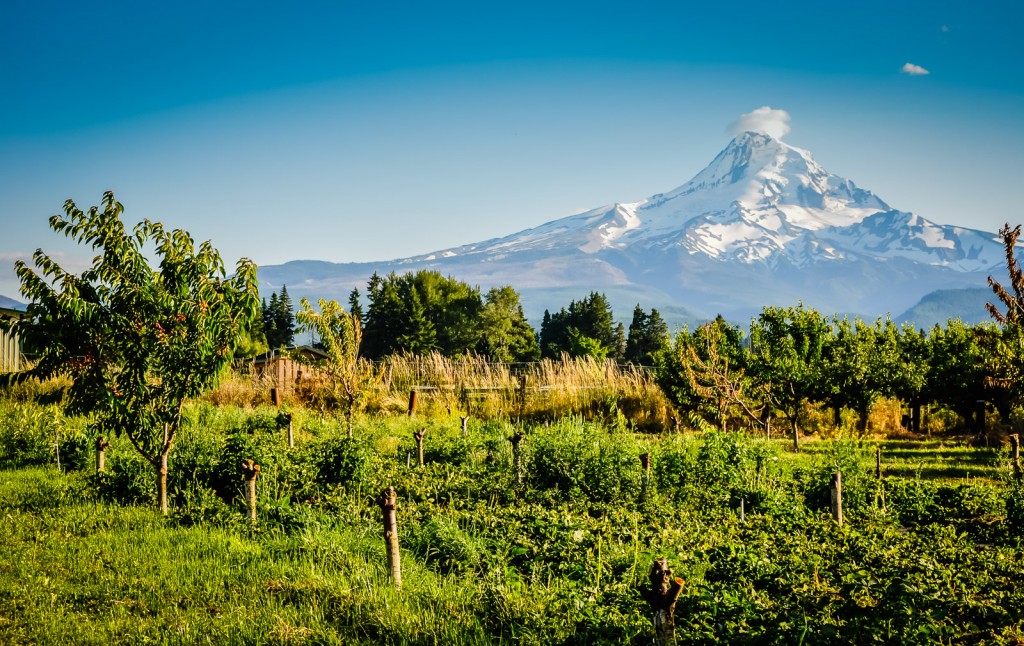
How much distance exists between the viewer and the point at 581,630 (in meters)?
4.11

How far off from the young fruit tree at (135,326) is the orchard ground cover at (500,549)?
1091mm

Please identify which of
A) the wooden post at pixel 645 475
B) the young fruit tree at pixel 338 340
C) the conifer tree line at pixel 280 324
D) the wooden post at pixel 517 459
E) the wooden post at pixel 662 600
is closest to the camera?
the wooden post at pixel 662 600

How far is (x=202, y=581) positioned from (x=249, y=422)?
25.4 feet

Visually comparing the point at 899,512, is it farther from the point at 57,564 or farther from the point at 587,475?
the point at 57,564

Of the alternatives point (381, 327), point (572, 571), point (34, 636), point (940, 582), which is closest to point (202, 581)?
point (34, 636)

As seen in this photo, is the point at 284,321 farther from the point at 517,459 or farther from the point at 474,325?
the point at 517,459

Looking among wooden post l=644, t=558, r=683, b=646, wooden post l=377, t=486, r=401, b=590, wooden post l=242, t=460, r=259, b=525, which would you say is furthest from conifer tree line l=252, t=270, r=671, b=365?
wooden post l=644, t=558, r=683, b=646

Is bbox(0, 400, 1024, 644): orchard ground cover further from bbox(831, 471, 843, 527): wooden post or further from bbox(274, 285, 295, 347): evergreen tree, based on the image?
bbox(274, 285, 295, 347): evergreen tree

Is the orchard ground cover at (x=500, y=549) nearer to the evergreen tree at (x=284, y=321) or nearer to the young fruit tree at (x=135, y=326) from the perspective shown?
the young fruit tree at (x=135, y=326)

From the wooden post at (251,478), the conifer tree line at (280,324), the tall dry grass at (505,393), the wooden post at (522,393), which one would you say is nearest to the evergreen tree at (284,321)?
the conifer tree line at (280,324)

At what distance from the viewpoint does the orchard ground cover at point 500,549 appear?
4.09 m

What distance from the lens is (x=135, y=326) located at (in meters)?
7.00

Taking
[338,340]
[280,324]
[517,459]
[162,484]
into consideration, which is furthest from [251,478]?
[280,324]

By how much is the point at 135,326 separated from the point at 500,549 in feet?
14.3
